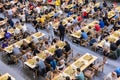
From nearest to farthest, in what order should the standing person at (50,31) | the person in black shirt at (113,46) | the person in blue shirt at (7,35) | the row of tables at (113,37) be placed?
the person in black shirt at (113,46) → the row of tables at (113,37) → the person in blue shirt at (7,35) → the standing person at (50,31)

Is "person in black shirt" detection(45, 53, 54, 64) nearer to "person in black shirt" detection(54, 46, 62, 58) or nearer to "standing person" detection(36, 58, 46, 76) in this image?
"standing person" detection(36, 58, 46, 76)

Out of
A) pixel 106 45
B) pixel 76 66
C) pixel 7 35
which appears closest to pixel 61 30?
pixel 106 45

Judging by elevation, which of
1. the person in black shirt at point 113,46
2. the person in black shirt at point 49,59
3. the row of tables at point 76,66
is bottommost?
the row of tables at point 76,66

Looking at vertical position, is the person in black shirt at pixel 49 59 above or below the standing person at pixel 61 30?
below

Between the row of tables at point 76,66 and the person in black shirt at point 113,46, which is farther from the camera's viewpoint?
the person in black shirt at point 113,46

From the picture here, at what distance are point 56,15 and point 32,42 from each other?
472cm

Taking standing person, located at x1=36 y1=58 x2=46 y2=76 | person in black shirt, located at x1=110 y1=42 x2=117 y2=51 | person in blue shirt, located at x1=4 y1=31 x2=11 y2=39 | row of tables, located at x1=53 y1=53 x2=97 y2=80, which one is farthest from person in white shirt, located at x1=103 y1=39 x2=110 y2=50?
person in blue shirt, located at x1=4 y1=31 x2=11 y2=39

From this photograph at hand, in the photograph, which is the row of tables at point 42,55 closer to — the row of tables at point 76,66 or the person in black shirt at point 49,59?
the person in black shirt at point 49,59

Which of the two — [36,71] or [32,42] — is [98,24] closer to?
[32,42]

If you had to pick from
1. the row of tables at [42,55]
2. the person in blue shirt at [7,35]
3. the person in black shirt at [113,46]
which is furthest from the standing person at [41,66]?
the person in black shirt at [113,46]

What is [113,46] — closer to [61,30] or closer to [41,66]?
[61,30]

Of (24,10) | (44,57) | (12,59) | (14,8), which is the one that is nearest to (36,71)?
(44,57)

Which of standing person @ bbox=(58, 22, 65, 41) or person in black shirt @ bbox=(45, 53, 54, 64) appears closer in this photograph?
person in black shirt @ bbox=(45, 53, 54, 64)

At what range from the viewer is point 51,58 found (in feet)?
43.1
